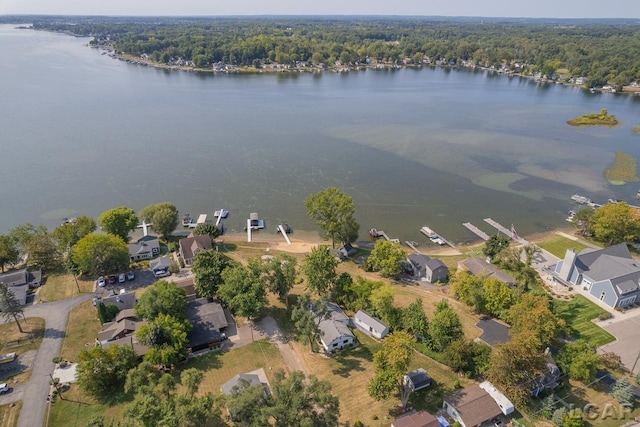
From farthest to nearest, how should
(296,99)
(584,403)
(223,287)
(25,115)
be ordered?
1. (296,99)
2. (25,115)
3. (223,287)
4. (584,403)

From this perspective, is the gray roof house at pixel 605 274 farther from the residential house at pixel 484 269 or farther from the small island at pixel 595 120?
the small island at pixel 595 120

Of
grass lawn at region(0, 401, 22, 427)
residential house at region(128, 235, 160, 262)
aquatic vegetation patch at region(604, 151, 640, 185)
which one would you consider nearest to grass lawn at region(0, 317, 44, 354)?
grass lawn at region(0, 401, 22, 427)

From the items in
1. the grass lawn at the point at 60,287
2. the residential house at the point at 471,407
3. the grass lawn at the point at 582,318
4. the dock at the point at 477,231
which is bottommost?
the grass lawn at the point at 60,287

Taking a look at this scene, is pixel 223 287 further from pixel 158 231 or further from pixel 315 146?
pixel 315 146

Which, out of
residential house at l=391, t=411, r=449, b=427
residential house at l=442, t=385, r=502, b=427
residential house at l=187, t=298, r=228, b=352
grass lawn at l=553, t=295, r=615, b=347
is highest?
→ residential house at l=391, t=411, r=449, b=427

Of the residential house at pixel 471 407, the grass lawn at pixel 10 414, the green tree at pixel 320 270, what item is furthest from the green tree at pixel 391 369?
the grass lawn at pixel 10 414

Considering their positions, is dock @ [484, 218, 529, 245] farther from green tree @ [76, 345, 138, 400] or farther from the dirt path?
green tree @ [76, 345, 138, 400]

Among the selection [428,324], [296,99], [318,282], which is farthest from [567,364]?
[296,99]
